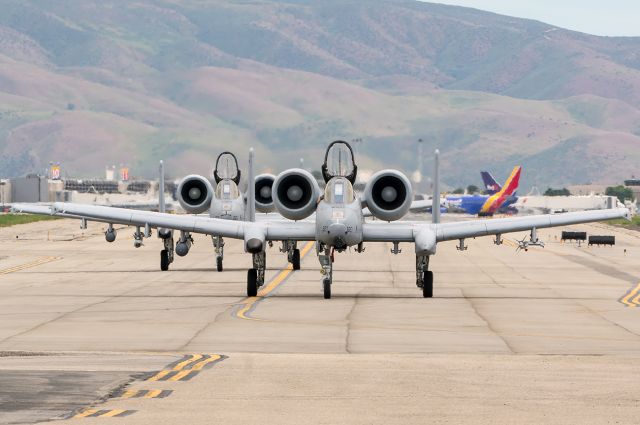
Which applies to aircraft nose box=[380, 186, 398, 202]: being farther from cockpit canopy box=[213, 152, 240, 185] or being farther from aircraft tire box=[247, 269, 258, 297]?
cockpit canopy box=[213, 152, 240, 185]

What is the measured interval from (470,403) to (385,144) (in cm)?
15908

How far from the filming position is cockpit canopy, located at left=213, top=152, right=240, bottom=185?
189ft

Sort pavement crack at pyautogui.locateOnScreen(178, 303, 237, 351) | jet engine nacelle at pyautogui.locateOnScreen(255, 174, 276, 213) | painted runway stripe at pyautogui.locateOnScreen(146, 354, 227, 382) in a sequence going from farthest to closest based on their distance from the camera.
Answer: jet engine nacelle at pyautogui.locateOnScreen(255, 174, 276, 213), pavement crack at pyautogui.locateOnScreen(178, 303, 237, 351), painted runway stripe at pyautogui.locateOnScreen(146, 354, 227, 382)

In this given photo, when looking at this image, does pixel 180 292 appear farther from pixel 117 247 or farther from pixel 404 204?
pixel 117 247

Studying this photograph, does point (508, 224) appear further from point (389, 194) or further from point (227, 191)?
point (227, 191)

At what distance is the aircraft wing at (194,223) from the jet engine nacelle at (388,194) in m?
2.08

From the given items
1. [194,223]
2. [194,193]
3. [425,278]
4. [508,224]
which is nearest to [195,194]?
[194,193]

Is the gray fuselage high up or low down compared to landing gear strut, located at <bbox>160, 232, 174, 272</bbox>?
up

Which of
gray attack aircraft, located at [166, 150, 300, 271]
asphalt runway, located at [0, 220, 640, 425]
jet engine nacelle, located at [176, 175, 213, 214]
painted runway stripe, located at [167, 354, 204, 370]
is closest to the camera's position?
asphalt runway, located at [0, 220, 640, 425]

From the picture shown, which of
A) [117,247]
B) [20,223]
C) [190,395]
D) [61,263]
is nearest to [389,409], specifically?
[190,395]

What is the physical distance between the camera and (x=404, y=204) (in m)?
43.4

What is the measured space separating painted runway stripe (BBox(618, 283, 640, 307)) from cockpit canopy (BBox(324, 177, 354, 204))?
928 centimetres

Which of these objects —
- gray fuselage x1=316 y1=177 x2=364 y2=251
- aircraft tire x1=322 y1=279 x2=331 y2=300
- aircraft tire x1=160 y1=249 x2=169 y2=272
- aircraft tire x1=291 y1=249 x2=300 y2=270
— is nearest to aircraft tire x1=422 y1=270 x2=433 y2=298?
aircraft tire x1=322 y1=279 x2=331 y2=300

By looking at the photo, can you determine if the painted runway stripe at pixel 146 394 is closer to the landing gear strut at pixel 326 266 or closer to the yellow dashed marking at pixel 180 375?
the yellow dashed marking at pixel 180 375
